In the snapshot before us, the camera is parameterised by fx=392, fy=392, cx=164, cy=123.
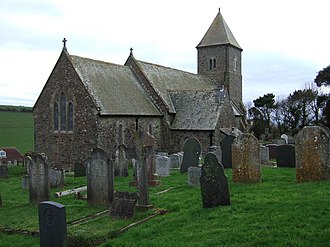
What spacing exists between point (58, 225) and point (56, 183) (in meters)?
8.21

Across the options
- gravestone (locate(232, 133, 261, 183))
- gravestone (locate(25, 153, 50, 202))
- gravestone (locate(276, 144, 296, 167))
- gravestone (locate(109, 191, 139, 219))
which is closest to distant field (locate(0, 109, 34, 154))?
gravestone (locate(25, 153, 50, 202))

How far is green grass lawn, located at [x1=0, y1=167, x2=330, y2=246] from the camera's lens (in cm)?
721

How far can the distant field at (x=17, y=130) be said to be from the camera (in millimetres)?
42391

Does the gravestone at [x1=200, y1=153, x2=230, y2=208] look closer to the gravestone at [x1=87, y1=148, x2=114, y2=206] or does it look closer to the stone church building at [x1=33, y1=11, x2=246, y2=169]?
the gravestone at [x1=87, y1=148, x2=114, y2=206]

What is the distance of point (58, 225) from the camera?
24.5 ft

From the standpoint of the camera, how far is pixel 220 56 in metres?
39.8

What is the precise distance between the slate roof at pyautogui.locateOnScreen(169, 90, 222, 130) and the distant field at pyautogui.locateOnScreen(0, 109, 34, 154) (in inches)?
722

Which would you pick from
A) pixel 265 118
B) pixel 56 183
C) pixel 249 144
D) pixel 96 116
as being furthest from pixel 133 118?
pixel 265 118

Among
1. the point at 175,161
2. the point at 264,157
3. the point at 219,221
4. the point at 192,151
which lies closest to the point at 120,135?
the point at 175,161

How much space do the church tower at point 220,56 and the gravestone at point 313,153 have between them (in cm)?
2771

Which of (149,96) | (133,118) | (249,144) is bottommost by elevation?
(249,144)

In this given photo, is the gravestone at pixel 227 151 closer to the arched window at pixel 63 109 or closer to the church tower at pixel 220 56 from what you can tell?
the arched window at pixel 63 109

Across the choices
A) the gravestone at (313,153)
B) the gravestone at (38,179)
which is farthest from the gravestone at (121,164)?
the gravestone at (313,153)

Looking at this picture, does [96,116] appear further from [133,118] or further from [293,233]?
[293,233]
